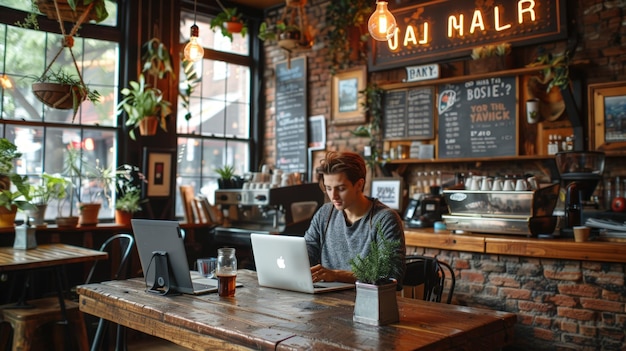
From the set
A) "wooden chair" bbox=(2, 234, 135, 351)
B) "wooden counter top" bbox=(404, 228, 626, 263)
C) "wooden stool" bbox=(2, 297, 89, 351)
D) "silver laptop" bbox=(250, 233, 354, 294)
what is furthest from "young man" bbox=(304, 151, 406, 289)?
"wooden stool" bbox=(2, 297, 89, 351)

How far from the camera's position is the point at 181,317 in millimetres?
1984

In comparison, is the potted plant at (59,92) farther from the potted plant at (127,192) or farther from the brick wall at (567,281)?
the brick wall at (567,281)

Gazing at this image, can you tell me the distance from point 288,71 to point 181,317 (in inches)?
181

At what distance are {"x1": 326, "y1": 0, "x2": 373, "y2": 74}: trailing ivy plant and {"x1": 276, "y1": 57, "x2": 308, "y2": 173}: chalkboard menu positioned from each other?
18.0 inches

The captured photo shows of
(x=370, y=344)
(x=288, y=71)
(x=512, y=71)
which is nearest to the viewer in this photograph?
(x=370, y=344)

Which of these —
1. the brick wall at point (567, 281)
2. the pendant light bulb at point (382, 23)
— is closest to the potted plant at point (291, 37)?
the brick wall at point (567, 281)

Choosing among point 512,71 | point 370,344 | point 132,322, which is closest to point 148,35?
point 512,71

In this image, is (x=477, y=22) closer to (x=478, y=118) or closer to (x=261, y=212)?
(x=478, y=118)

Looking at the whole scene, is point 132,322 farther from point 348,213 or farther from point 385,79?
point 385,79

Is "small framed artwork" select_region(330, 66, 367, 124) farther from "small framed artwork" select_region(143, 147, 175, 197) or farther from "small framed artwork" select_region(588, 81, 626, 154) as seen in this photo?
"small framed artwork" select_region(588, 81, 626, 154)

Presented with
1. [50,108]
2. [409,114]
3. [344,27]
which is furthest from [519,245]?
[50,108]

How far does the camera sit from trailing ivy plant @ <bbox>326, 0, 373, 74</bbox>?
18.1ft

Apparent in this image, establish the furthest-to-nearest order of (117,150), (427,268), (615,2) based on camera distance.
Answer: (117,150)
(615,2)
(427,268)

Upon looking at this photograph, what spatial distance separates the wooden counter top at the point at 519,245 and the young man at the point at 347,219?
1.40 meters
